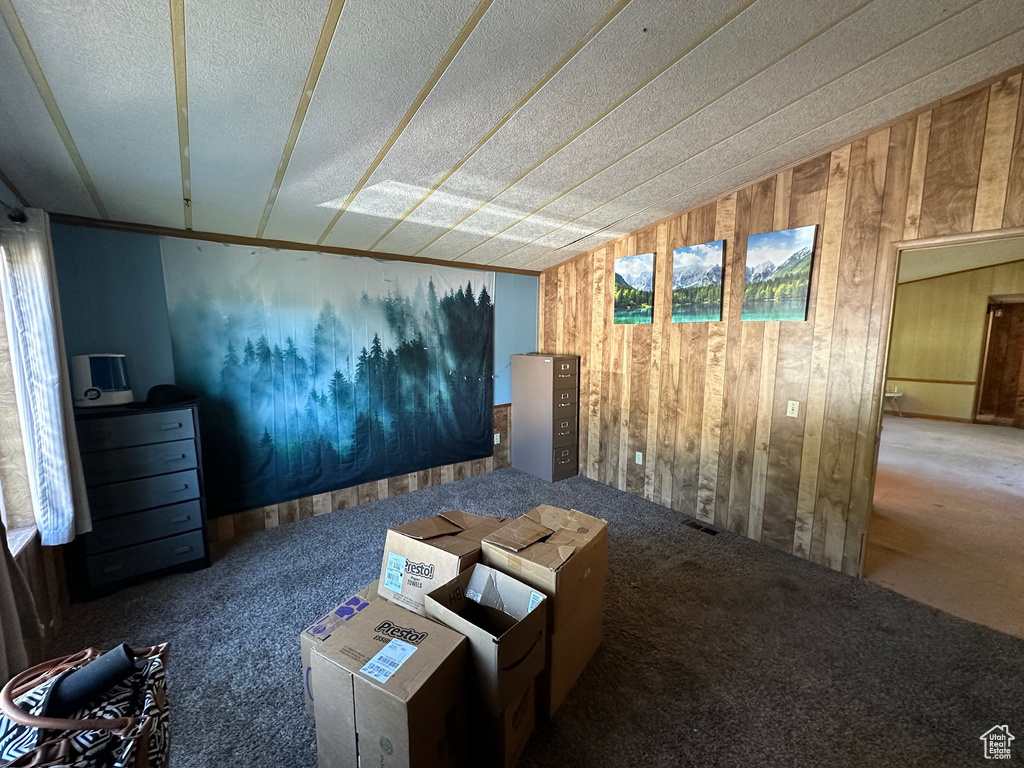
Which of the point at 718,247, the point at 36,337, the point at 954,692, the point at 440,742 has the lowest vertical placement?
the point at 954,692

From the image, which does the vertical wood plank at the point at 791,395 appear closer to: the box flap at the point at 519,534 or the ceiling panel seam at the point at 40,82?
the box flap at the point at 519,534

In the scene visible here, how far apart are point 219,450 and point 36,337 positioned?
1.21 metres

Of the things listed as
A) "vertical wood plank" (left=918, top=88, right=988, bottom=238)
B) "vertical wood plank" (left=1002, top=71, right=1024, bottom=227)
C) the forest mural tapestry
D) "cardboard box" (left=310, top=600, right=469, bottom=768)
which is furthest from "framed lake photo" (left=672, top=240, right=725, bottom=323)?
"cardboard box" (left=310, top=600, right=469, bottom=768)

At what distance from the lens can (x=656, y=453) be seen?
3412 mm

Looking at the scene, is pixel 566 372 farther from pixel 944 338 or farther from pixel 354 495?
→ pixel 944 338

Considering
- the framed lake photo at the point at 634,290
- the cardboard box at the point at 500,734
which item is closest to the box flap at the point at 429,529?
the cardboard box at the point at 500,734

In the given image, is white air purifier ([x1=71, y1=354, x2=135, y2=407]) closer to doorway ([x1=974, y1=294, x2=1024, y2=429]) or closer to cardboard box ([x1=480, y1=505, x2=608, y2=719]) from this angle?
cardboard box ([x1=480, y1=505, x2=608, y2=719])

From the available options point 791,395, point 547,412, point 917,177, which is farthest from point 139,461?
point 917,177

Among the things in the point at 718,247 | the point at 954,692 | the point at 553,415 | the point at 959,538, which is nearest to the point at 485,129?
the point at 718,247

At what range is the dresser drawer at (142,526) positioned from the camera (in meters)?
2.11

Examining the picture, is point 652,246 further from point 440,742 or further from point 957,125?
point 440,742

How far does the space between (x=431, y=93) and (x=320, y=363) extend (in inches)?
85.6

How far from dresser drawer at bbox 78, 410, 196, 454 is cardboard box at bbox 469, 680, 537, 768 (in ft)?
7.18

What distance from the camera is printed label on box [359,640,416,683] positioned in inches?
40.5
